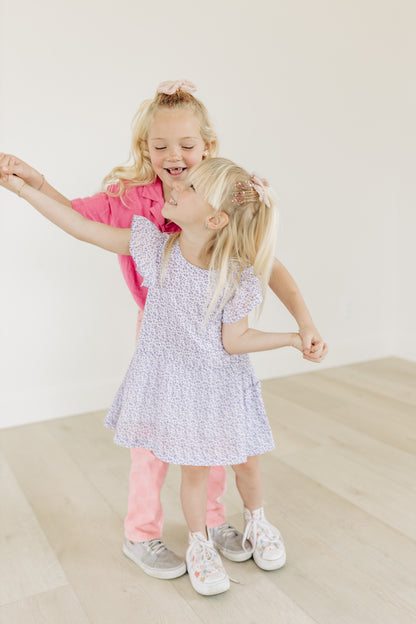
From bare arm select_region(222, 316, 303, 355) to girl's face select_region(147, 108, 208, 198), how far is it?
37 centimetres

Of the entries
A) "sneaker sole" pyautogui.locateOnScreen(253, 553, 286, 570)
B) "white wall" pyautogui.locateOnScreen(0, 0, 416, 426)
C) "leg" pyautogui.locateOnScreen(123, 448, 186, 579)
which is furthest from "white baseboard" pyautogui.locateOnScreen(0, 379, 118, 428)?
"sneaker sole" pyautogui.locateOnScreen(253, 553, 286, 570)

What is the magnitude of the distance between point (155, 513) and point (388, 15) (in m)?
2.74

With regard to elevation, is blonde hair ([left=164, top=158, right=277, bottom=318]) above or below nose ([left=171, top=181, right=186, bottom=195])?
below

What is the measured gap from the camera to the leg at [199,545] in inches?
51.6

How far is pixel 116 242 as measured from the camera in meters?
1.35

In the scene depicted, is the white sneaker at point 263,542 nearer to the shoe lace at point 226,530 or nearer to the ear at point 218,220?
the shoe lace at point 226,530

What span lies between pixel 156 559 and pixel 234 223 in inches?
31.1

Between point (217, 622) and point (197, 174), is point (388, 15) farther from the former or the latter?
point (217, 622)

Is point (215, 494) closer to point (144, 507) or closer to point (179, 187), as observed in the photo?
point (144, 507)

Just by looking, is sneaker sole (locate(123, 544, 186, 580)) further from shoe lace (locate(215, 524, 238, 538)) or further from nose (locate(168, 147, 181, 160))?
nose (locate(168, 147, 181, 160))

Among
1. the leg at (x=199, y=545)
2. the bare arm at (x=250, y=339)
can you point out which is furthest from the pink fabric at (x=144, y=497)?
the bare arm at (x=250, y=339)

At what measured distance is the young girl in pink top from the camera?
139cm

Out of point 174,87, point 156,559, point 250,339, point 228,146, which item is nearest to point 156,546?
point 156,559

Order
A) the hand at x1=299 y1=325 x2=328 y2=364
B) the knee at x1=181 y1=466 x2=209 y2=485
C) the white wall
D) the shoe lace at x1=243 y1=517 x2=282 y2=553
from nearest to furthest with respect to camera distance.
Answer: the hand at x1=299 y1=325 x2=328 y2=364, the knee at x1=181 y1=466 x2=209 y2=485, the shoe lace at x1=243 y1=517 x2=282 y2=553, the white wall
